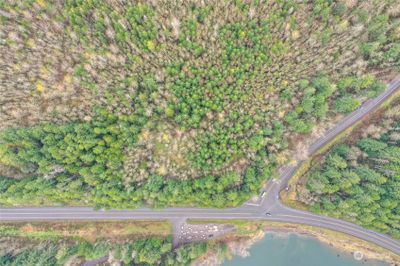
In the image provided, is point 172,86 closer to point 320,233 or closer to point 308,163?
point 308,163

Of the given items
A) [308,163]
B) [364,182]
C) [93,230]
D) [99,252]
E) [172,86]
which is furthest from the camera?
[93,230]

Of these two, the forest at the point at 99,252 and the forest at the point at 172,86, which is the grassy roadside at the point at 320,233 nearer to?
the forest at the point at 99,252

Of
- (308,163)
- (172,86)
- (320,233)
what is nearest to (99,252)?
(172,86)

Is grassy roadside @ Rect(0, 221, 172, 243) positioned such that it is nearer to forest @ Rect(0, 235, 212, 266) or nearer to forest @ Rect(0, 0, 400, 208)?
forest @ Rect(0, 235, 212, 266)

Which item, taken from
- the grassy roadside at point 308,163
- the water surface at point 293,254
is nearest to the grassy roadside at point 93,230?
the water surface at point 293,254

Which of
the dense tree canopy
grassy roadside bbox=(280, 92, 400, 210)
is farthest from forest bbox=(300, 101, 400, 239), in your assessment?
grassy roadside bbox=(280, 92, 400, 210)
